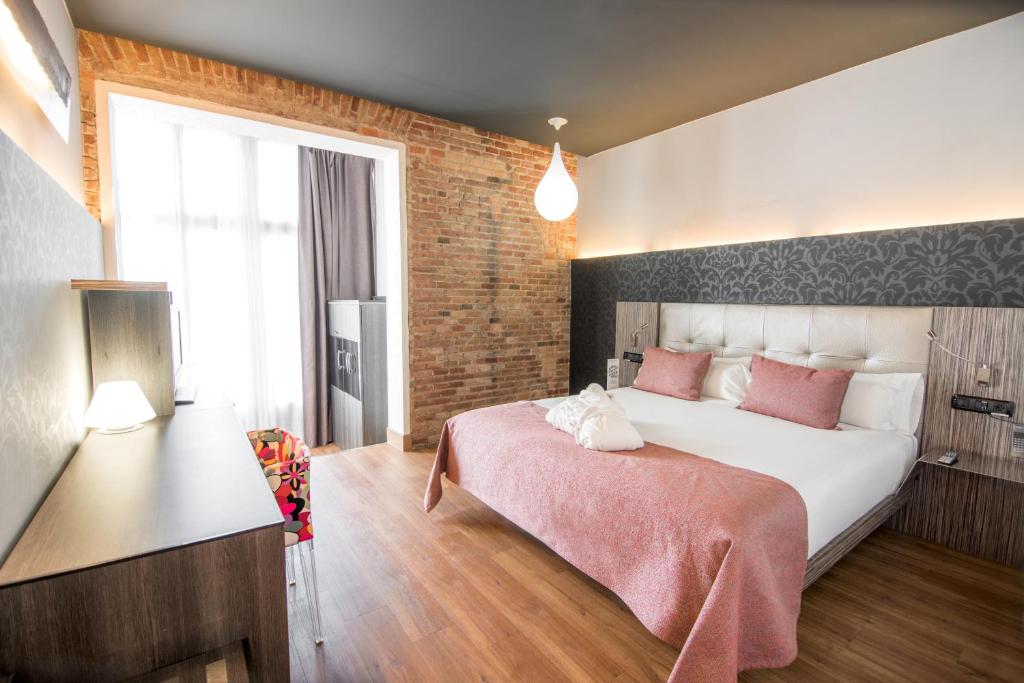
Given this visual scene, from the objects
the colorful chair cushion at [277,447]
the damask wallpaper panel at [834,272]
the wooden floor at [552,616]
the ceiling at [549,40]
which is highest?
the ceiling at [549,40]

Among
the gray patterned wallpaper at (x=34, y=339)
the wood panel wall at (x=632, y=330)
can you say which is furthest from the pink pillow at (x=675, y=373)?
the gray patterned wallpaper at (x=34, y=339)

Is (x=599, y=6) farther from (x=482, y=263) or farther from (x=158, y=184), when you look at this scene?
(x=158, y=184)

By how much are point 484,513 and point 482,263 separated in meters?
2.26

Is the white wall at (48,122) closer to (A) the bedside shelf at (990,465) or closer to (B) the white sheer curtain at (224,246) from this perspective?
(B) the white sheer curtain at (224,246)

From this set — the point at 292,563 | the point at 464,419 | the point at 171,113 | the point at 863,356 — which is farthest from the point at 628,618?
the point at 171,113

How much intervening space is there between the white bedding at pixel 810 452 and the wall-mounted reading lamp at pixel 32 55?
269 cm

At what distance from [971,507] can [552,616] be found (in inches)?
90.3

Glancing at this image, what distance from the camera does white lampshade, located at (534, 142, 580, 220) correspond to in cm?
358

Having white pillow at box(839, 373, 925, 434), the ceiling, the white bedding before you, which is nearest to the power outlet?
white pillow at box(839, 373, 925, 434)

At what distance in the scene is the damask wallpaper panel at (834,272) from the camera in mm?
2342

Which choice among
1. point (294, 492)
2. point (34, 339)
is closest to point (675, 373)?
point (294, 492)

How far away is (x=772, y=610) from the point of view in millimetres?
1535

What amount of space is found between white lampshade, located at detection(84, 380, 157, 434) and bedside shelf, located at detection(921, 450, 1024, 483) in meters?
3.66

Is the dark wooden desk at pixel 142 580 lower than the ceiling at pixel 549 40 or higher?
lower
